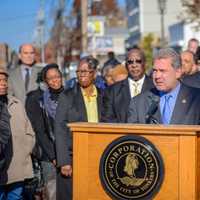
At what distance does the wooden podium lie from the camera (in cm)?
462

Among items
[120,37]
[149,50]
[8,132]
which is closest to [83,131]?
[8,132]

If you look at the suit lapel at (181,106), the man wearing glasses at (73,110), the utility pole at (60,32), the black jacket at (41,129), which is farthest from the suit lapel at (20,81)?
the utility pole at (60,32)

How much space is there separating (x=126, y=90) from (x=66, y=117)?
0.73 meters

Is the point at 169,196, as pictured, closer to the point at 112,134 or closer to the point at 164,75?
the point at 112,134

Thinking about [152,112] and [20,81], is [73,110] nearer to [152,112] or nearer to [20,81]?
[152,112]

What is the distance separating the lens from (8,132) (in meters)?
6.84

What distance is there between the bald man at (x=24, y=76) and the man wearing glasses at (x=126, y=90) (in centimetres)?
265

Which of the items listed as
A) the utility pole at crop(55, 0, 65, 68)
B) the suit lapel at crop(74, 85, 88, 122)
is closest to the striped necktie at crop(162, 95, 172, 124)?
the suit lapel at crop(74, 85, 88, 122)

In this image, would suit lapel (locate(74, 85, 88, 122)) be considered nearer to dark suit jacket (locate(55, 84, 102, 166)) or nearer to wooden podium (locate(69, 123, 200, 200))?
dark suit jacket (locate(55, 84, 102, 166))

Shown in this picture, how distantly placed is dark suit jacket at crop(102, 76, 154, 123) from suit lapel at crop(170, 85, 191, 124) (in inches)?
81.0

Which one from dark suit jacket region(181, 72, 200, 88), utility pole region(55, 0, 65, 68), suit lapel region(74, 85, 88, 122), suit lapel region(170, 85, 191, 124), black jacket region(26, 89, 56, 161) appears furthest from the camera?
utility pole region(55, 0, 65, 68)

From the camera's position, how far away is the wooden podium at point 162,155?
4.62 meters

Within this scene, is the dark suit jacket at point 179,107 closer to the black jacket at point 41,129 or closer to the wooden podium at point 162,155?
the wooden podium at point 162,155

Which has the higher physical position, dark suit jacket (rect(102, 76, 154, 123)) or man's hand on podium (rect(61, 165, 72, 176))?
dark suit jacket (rect(102, 76, 154, 123))
